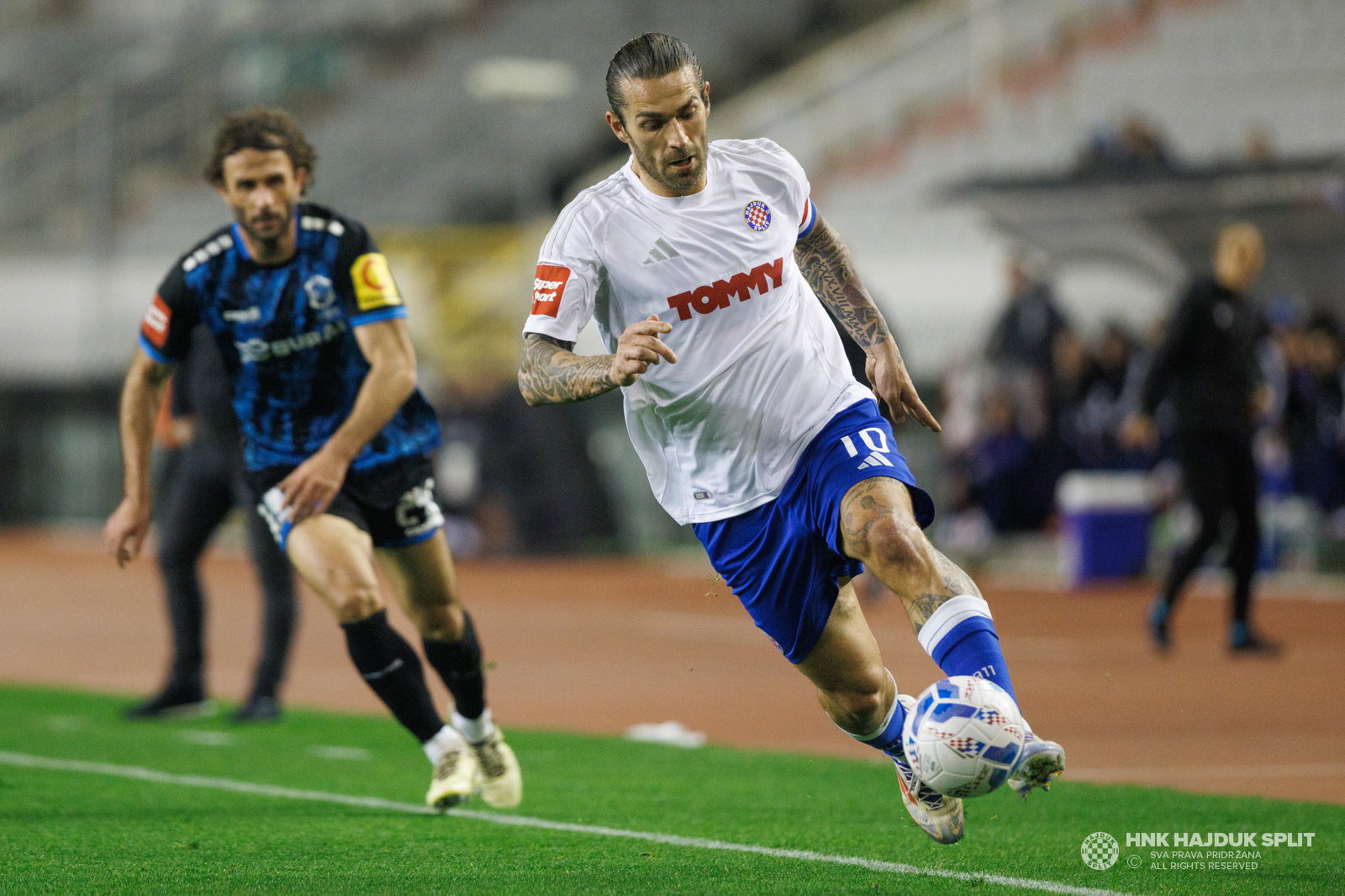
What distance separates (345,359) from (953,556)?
12257 millimetres

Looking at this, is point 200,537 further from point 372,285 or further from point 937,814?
point 937,814

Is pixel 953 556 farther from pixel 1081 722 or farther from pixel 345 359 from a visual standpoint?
pixel 345 359

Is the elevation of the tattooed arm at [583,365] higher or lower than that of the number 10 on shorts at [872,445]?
higher

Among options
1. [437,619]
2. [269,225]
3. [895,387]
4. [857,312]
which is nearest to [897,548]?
[895,387]

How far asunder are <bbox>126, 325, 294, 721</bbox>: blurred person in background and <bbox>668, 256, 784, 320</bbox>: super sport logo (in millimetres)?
4576

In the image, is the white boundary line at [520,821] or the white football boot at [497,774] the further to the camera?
the white football boot at [497,774]

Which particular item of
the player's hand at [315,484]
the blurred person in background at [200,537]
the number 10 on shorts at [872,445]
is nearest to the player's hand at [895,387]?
Result: the number 10 on shorts at [872,445]

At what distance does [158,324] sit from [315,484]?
93 centimetres

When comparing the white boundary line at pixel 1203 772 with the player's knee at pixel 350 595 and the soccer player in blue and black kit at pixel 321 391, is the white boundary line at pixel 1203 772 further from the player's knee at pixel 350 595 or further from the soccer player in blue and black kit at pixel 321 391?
the player's knee at pixel 350 595

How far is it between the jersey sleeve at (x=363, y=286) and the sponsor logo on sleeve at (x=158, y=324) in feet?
2.04

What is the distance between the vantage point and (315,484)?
6.33 metres

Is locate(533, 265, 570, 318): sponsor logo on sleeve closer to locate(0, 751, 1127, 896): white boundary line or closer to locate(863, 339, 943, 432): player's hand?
locate(863, 339, 943, 432): player's hand

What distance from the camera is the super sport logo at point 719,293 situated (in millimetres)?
5344

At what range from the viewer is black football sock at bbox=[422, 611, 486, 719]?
681 centimetres
